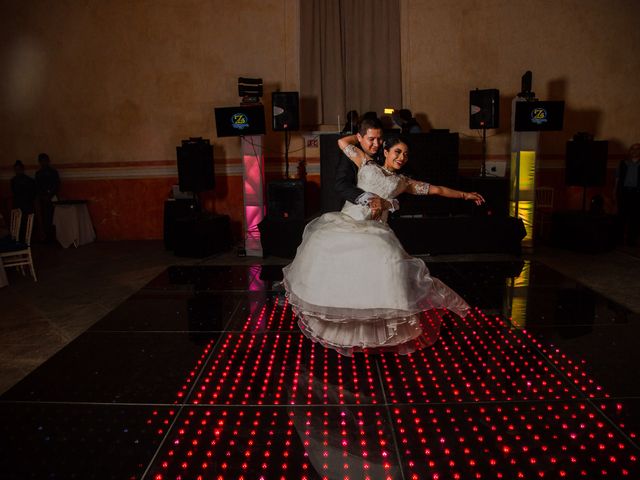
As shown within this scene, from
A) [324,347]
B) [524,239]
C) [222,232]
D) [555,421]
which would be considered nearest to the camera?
[555,421]

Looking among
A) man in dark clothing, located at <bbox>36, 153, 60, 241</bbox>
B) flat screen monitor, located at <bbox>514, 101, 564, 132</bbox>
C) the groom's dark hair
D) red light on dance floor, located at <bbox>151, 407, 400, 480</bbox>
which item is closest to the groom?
the groom's dark hair

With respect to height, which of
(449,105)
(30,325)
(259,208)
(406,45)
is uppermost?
(406,45)

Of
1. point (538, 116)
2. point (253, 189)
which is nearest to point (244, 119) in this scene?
point (253, 189)

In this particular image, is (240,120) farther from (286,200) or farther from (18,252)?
(18,252)

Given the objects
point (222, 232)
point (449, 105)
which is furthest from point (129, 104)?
point (449, 105)

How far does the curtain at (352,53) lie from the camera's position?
716 cm

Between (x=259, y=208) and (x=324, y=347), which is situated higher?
(x=259, y=208)

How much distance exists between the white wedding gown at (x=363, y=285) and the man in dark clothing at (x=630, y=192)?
4.55m

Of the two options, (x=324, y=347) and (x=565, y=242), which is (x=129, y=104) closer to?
(x=324, y=347)

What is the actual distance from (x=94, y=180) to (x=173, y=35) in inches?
101

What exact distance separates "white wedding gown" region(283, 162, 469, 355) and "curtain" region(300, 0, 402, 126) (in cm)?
414

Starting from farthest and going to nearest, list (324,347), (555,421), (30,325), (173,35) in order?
(173,35) < (30,325) < (324,347) < (555,421)

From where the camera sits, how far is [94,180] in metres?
8.00

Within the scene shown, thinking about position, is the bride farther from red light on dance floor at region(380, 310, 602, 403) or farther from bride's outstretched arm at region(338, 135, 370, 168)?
red light on dance floor at region(380, 310, 602, 403)
